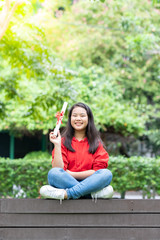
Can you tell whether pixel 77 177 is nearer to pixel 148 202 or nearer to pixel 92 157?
pixel 92 157

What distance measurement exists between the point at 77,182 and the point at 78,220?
1.15ft

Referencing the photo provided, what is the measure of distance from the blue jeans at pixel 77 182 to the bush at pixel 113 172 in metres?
3.58

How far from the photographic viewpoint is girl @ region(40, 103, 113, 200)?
2727 millimetres

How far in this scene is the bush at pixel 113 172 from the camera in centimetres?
633

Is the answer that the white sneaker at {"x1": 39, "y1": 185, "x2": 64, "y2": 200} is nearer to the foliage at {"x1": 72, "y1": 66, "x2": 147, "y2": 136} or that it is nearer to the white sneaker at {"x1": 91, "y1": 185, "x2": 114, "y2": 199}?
the white sneaker at {"x1": 91, "y1": 185, "x2": 114, "y2": 199}

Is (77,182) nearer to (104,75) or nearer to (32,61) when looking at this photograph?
(32,61)

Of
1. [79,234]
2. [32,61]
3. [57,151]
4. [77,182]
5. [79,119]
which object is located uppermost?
[32,61]

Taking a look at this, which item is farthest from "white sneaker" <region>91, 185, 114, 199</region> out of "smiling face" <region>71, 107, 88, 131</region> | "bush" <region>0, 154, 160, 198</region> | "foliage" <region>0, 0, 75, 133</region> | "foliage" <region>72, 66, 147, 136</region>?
"foliage" <region>72, 66, 147, 136</region>

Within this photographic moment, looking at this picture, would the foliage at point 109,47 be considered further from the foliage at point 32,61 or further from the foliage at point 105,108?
the foliage at point 32,61

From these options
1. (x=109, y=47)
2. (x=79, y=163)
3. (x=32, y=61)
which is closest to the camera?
(x=79, y=163)

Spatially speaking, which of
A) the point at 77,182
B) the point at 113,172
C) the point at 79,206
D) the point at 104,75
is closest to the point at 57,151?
the point at 77,182

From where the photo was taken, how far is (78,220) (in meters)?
2.58

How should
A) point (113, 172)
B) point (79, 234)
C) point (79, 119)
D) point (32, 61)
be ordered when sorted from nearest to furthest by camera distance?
point (79, 234) < point (79, 119) < point (32, 61) < point (113, 172)

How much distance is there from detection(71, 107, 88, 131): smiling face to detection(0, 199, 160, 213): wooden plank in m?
0.83
